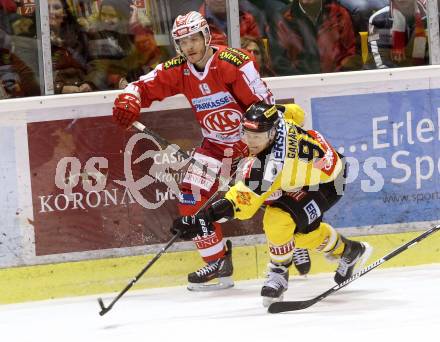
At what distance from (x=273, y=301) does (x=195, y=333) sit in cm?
61

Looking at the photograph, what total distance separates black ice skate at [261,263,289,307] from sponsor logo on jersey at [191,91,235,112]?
3.04 feet

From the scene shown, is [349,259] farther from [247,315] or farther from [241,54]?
[241,54]

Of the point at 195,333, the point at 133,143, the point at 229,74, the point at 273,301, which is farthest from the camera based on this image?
the point at 133,143

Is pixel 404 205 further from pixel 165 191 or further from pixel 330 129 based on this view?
pixel 165 191

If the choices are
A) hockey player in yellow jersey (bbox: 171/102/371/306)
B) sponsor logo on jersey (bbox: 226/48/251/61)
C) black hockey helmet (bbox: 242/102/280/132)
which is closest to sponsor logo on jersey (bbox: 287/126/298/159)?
hockey player in yellow jersey (bbox: 171/102/371/306)

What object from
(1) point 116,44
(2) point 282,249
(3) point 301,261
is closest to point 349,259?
(3) point 301,261

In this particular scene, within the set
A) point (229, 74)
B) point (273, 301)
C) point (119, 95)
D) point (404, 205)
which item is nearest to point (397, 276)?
point (404, 205)

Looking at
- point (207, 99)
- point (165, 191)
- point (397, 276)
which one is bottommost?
point (397, 276)

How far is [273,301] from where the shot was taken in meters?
4.69

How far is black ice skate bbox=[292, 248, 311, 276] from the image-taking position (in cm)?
541

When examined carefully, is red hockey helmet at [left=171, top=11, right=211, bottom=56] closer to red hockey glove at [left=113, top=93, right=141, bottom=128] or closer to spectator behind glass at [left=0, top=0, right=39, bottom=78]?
red hockey glove at [left=113, top=93, right=141, bottom=128]

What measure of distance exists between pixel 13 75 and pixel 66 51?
0.94 ft

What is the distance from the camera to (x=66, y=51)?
5594 mm

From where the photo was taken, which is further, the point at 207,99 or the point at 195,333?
the point at 207,99
